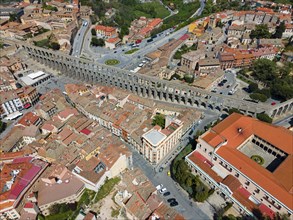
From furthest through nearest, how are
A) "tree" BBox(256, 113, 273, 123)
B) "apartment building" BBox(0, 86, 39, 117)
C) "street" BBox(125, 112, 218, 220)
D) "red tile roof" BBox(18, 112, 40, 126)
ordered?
"apartment building" BBox(0, 86, 39, 117) → "red tile roof" BBox(18, 112, 40, 126) → "tree" BBox(256, 113, 273, 123) → "street" BBox(125, 112, 218, 220)

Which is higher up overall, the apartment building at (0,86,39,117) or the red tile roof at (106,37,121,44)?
the red tile roof at (106,37,121,44)

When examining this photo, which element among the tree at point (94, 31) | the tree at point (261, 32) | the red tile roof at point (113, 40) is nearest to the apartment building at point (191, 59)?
the tree at point (261, 32)

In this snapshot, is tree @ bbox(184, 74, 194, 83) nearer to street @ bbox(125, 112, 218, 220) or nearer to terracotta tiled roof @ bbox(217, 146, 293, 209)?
street @ bbox(125, 112, 218, 220)

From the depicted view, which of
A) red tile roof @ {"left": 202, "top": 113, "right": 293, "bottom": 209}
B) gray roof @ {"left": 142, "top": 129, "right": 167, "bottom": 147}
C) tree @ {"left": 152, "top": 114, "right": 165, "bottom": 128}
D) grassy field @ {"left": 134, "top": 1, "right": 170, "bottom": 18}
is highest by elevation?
grassy field @ {"left": 134, "top": 1, "right": 170, "bottom": 18}

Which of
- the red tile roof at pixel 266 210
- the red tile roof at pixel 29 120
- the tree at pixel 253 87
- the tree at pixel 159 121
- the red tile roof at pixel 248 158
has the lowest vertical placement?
the red tile roof at pixel 29 120

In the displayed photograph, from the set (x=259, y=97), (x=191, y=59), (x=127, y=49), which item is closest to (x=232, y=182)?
(x=259, y=97)

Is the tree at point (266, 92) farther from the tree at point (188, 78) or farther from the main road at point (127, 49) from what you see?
the main road at point (127, 49)

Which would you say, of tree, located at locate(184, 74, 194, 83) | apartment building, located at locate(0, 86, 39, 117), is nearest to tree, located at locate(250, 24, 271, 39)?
tree, located at locate(184, 74, 194, 83)
